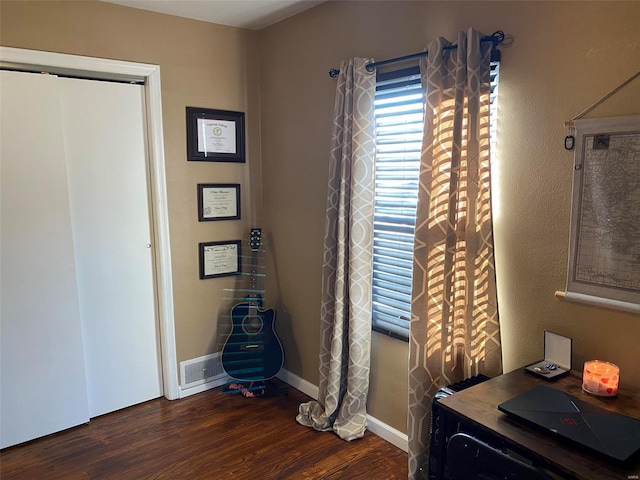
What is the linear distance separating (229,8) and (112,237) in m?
1.51

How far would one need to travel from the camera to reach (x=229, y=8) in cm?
267

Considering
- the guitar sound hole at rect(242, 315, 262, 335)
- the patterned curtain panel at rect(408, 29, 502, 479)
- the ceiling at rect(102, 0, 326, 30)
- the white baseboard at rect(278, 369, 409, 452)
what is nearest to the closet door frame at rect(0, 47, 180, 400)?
the ceiling at rect(102, 0, 326, 30)

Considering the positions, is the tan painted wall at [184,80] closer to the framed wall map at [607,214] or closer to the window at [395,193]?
the window at [395,193]

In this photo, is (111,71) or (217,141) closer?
(111,71)

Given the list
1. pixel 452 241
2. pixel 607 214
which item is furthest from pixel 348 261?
pixel 607 214

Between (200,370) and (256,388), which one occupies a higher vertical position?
(200,370)

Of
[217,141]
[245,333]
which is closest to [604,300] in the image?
[245,333]

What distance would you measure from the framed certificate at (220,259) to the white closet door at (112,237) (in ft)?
1.12

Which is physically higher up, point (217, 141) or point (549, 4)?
point (549, 4)

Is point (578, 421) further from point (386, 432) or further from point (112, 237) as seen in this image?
point (112, 237)

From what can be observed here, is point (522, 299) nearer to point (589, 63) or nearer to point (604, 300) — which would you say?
point (604, 300)

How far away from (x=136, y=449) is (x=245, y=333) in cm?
92

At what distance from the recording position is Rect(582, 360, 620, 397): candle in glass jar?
1.51 m

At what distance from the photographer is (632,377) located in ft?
5.17
